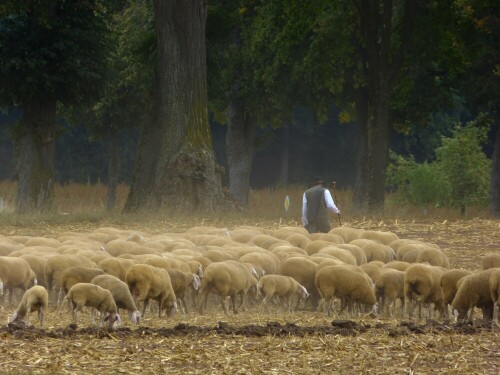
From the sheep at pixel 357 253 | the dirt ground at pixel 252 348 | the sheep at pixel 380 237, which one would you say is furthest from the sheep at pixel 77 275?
the sheep at pixel 380 237

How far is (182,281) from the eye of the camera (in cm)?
1530

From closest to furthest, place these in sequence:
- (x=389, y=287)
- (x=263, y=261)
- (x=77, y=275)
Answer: (x=77, y=275) < (x=389, y=287) < (x=263, y=261)

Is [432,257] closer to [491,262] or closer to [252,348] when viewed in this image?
A: [491,262]

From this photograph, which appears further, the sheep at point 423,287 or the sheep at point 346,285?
the sheep at point 346,285

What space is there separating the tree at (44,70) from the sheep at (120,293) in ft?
56.1

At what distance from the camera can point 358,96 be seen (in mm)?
40250

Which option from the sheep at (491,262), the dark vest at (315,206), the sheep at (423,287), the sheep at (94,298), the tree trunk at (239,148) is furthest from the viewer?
the tree trunk at (239,148)

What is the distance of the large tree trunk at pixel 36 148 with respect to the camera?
33000 mm

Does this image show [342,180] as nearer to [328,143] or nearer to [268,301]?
[328,143]

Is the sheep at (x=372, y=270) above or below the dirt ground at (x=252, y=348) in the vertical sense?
above

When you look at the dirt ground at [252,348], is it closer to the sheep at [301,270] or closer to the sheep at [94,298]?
the sheep at [94,298]

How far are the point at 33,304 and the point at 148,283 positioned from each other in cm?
177

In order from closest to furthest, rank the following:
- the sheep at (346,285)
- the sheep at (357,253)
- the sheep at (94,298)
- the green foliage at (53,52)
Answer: the sheep at (94,298) < the sheep at (346,285) < the sheep at (357,253) < the green foliage at (53,52)

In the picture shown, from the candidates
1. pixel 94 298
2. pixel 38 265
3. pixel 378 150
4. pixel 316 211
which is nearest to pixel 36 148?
pixel 378 150
